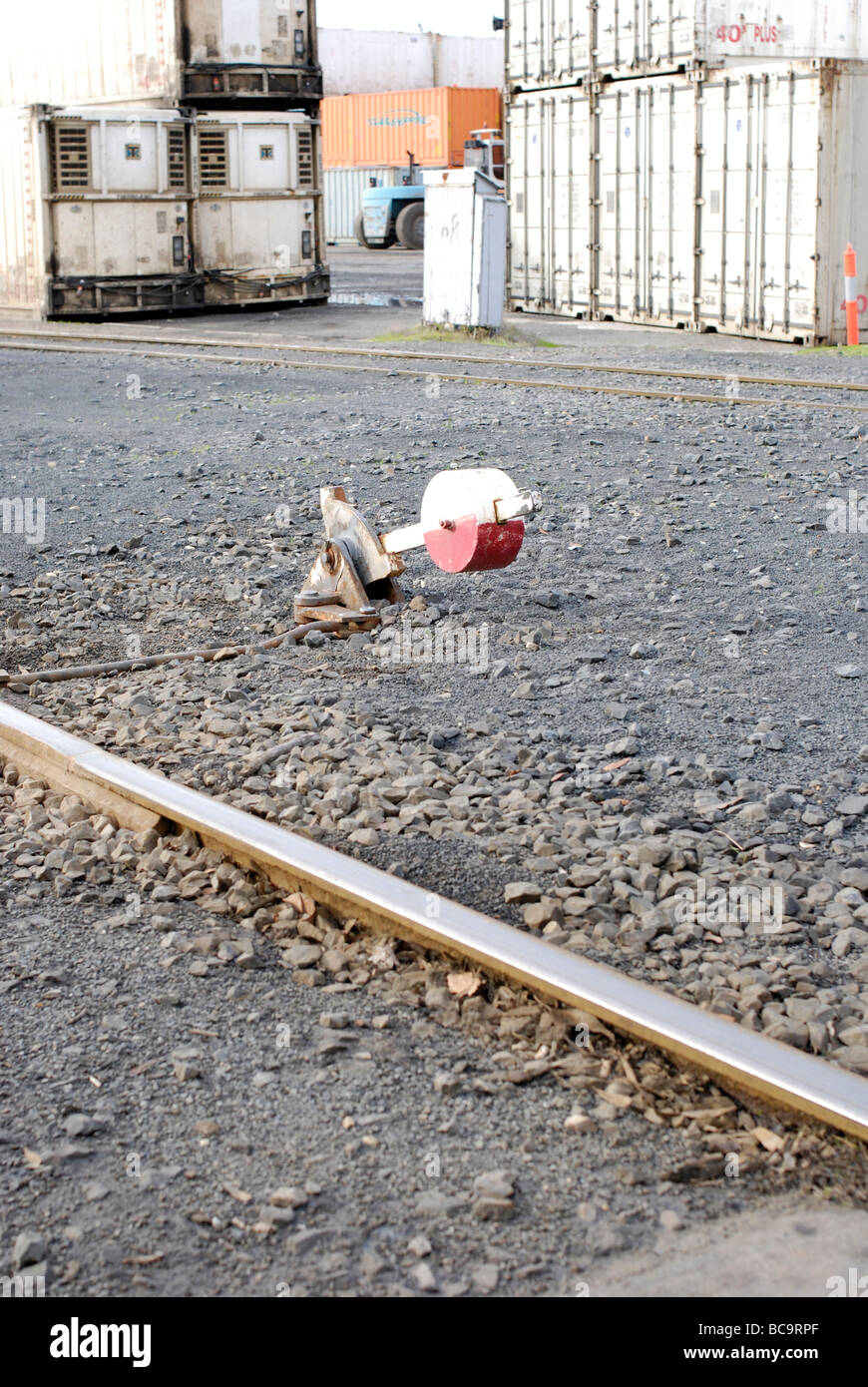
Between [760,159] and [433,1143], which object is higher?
[760,159]

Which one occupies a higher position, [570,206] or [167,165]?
[167,165]

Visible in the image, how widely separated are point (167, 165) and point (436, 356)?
341 inches

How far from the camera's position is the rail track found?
12234 mm

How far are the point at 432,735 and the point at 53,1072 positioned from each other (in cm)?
194

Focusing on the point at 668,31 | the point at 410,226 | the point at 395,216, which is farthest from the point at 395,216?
the point at 668,31

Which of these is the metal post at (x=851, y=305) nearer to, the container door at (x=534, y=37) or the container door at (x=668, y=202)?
the container door at (x=668, y=202)

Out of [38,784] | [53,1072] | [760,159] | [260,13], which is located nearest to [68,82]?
[260,13]

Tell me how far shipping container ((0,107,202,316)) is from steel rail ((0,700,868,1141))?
18530 millimetres

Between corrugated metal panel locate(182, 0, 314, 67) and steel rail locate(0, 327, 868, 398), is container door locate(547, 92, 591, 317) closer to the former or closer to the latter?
corrugated metal panel locate(182, 0, 314, 67)

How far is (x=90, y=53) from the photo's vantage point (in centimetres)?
2333

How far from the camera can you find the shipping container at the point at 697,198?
16.7m

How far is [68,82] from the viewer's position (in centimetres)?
2384

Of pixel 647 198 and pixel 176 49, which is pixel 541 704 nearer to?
pixel 647 198
